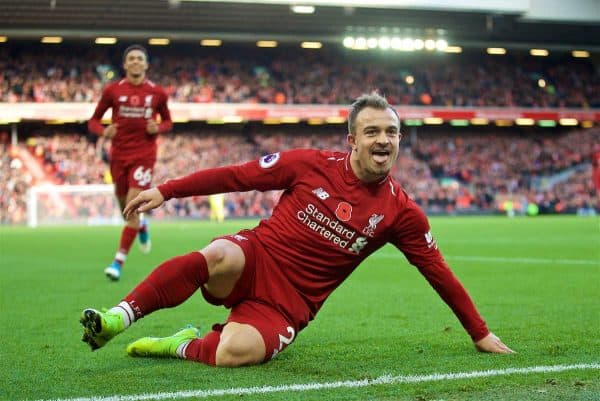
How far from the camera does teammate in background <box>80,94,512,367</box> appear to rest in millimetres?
4500

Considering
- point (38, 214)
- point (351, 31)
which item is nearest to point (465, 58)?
point (351, 31)

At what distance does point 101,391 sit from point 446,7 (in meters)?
38.5

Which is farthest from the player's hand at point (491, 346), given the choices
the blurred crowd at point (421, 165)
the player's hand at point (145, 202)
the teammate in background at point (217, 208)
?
the blurred crowd at point (421, 165)

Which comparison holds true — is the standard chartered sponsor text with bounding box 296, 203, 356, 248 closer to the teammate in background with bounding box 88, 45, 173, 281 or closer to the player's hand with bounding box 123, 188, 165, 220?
the player's hand with bounding box 123, 188, 165, 220

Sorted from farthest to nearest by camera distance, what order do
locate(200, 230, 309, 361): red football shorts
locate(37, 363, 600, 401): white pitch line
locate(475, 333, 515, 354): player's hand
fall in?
locate(475, 333, 515, 354): player's hand → locate(200, 230, 309, 361): red football shorts → locate(37, 363, 600, 401): white pitch line

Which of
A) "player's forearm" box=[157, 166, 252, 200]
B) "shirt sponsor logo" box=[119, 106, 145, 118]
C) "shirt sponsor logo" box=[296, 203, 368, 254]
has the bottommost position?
"shirt sponsor logo" box=[296, 203, 368, 254]

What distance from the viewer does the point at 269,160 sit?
15.5 ft

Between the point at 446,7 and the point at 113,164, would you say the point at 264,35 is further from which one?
the point at 113,164

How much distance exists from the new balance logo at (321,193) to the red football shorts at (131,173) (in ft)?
20.9

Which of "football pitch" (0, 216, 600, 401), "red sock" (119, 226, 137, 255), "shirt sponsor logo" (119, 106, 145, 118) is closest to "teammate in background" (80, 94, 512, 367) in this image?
"football pitch" (0, 216, 600, 401)

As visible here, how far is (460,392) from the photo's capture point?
3664mm

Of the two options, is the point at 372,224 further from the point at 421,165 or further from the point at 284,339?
the point at 421,165

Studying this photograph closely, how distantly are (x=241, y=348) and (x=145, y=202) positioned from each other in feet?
2.84

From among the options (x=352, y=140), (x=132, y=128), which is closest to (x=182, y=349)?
(x=352, y=140)
